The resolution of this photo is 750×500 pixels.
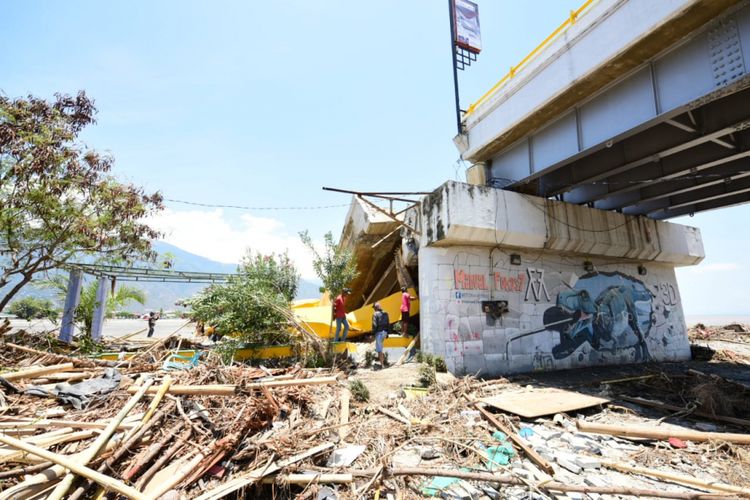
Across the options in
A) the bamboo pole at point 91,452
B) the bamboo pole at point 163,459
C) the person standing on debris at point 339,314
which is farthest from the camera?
the person standing on debris at point 339,314

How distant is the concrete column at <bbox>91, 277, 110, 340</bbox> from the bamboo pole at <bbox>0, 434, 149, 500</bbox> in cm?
1311

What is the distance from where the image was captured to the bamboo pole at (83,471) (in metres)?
3.38

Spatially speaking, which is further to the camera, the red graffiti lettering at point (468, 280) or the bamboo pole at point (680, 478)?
the red graffiti lettering at point (468, 280)

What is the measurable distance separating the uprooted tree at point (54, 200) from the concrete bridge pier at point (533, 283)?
34.3ft

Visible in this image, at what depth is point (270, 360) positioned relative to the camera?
10.9m

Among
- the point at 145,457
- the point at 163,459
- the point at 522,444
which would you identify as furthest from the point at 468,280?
the point at 145,457

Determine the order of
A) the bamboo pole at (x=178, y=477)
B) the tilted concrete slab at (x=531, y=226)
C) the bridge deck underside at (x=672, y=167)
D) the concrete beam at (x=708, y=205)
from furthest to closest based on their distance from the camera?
the concrete beam at (x=708, y=205) < the tilted concrete slab at (x=531, y=226) < the bridge deck underside at (x=672, y=167) < the bamboo pole at (x=178, y=477)

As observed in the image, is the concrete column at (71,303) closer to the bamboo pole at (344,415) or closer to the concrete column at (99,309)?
the concrete column at (99,309)

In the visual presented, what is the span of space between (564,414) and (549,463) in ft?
9.49

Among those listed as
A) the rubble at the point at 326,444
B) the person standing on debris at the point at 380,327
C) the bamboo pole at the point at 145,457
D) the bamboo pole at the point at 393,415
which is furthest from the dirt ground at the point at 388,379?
the bamboo pole at the point at 145,457

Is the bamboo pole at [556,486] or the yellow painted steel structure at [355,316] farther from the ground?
the yellow painted steel structure at [355,316]

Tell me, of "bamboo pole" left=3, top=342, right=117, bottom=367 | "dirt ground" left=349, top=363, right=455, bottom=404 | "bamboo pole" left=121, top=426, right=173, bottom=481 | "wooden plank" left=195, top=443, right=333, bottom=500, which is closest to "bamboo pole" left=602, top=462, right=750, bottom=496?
"dirt ground" left=349, top=363, right=455, bottom=404

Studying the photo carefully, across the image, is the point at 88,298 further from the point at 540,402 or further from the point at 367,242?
the point at 540,402

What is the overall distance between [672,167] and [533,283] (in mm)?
5810
